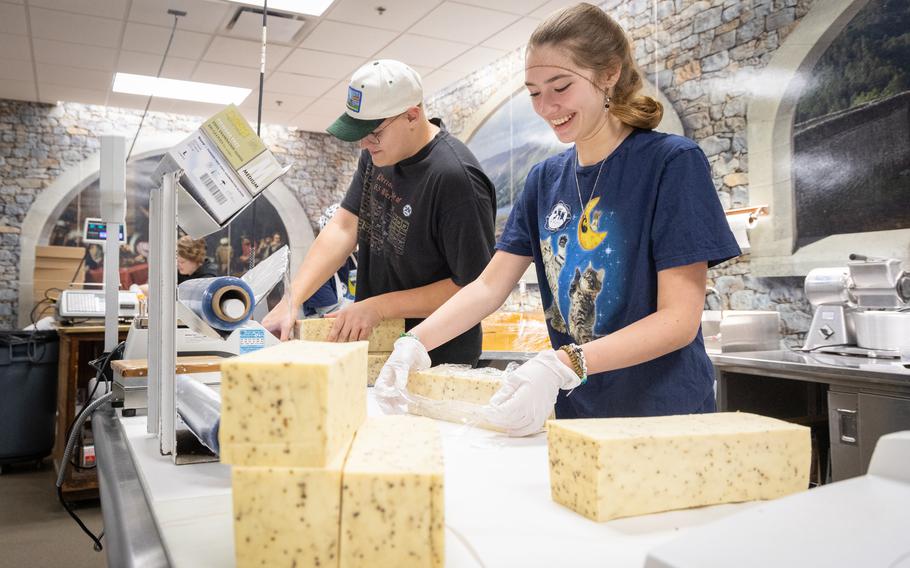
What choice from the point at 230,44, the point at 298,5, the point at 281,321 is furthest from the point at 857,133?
the point at 230,44

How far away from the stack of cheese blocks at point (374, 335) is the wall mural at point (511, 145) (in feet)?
12.2

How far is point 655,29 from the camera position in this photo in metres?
4.36

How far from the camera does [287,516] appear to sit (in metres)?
0.68

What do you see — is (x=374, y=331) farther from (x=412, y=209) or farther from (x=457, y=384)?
(x=457, y=384)

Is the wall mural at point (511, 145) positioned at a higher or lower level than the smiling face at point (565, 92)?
higher

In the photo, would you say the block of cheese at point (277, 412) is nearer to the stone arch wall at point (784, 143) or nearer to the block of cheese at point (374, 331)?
the block of cheese at point (374, 331)

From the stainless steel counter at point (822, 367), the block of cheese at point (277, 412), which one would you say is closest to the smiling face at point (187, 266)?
the stainless steel counter at point (822, 367)

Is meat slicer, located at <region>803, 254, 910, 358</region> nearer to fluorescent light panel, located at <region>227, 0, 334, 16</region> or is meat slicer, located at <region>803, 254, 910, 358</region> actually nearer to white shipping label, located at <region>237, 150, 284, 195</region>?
white shipping label, located at <region>237, 150, 284, 195</region>

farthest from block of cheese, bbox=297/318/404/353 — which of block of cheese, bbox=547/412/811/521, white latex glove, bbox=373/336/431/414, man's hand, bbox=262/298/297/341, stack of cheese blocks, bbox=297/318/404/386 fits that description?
block of cheese, bbox=547/412/811/521

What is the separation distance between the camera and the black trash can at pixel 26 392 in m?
4.26

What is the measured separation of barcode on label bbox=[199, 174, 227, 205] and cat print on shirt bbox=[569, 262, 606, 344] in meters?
0.77

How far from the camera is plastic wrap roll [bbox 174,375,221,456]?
1.00m

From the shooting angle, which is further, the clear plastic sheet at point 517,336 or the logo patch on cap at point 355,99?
the clear plastic sheet at point 517,336

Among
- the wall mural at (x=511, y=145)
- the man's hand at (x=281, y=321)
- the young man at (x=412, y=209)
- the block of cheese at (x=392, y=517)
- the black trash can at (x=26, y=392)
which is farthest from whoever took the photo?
the wall mural at (x=511, y=145)
